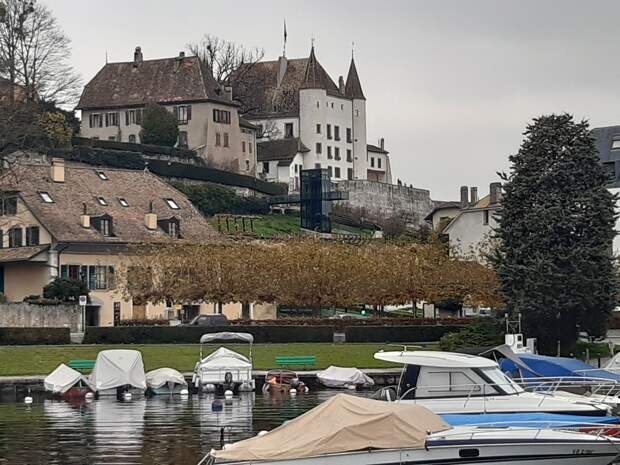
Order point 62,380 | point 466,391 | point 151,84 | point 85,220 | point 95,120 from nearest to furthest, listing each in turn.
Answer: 1. point 466,391
2. point 62,380
3. point 85,220
4. point 151,84
5. point 95,120

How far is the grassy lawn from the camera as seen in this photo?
7019cm

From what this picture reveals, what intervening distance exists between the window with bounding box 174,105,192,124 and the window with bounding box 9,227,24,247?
2138 inches

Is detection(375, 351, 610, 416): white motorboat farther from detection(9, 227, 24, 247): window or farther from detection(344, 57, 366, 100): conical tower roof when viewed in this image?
detection(344, 57, 366, 100): conical tower roof

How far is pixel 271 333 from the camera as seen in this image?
8125cm

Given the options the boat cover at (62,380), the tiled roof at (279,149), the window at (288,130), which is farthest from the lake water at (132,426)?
the window at (288,130)

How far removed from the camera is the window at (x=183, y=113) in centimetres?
14988

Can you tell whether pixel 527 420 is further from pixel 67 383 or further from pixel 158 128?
pixel 158 128

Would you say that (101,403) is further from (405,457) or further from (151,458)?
(405,457)

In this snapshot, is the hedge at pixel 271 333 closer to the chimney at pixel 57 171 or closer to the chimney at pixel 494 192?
the chimney at pixel 57 171

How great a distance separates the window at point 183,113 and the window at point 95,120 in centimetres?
858

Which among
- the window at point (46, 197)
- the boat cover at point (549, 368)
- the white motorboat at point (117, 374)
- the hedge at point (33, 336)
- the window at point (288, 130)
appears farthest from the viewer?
the window at point (288, 130)

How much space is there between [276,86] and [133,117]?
36.0m

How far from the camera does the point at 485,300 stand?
298ft

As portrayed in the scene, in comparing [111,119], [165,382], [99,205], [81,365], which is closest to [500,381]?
[165,382]
